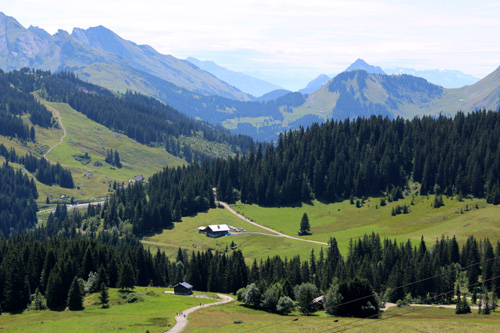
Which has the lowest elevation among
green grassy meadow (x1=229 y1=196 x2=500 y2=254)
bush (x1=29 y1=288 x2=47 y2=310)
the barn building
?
the barn building

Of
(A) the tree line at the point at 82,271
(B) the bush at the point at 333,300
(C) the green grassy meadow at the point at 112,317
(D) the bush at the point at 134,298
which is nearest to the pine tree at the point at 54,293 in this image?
(A) the tree line at the point at 82,271

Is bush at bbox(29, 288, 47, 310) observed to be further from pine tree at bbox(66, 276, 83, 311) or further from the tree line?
pine tree at bbox(66, 276, 83, 311)

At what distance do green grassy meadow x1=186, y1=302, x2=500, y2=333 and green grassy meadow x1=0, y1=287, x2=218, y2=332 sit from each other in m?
6.22

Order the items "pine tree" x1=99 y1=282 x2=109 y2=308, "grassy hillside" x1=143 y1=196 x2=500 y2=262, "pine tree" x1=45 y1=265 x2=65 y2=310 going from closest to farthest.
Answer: "pine tree" x1=45 y1=265 x2=65 y2=310 < "pine tree" x1=99 y1=282 x2=109 y2=308 < "grassy hillside" x1=143 y1=196 x2=500 y2=262

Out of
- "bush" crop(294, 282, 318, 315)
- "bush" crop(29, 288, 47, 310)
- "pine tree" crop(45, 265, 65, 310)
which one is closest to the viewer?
"bush" crop(294, 282, 318, 315)

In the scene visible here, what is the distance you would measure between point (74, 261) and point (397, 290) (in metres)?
75.6

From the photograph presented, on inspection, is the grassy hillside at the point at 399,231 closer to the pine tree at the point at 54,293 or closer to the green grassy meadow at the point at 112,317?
the green grassy meadow at the point at 112,317

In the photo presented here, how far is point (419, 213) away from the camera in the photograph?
196 metres

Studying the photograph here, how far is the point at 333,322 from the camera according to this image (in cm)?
8625

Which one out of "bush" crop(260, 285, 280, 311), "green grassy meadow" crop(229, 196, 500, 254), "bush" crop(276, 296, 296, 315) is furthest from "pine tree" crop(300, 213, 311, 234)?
"bush" crop(276, 296, 296, 315)

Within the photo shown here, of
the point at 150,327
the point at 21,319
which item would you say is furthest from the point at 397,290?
the point at 21,319

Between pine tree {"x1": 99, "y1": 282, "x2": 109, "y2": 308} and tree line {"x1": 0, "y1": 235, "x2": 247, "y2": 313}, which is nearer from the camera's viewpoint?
pine tree {"x1": 99, "y1": 282, "x2": 109, "y2": 308}

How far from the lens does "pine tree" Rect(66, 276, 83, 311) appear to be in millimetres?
102250

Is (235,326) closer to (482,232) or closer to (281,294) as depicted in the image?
(281,294)
